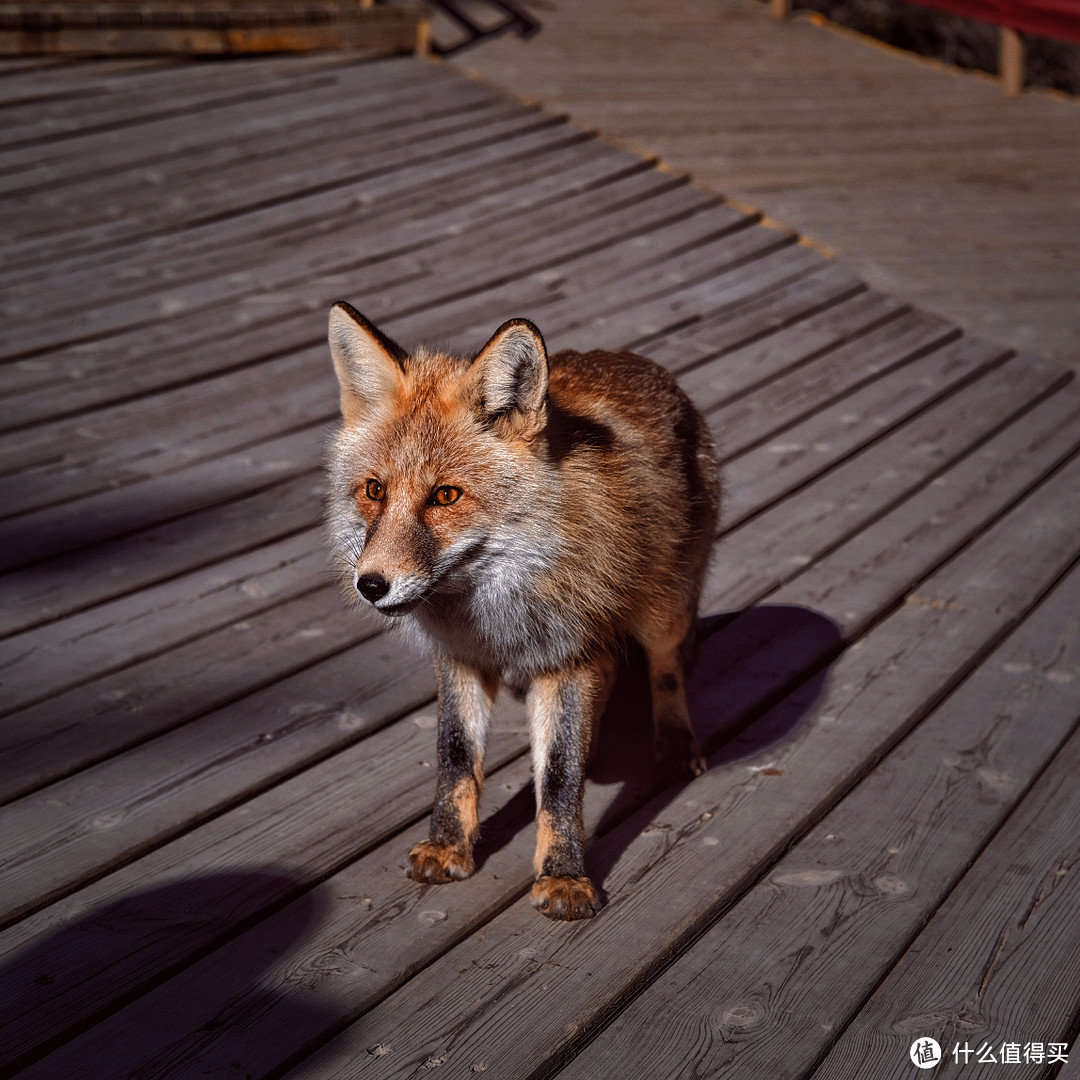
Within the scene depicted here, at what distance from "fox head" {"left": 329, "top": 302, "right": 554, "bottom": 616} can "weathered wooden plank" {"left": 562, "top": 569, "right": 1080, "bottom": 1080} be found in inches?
30.4

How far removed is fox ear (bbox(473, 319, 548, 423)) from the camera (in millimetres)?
2115

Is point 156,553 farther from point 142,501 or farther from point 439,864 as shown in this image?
point 439,864

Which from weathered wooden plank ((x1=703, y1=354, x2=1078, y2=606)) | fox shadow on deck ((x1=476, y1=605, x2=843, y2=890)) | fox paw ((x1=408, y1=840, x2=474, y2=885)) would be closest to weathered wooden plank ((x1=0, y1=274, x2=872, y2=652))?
weathered wooden plank ((x1=703, y1=354, x2=1078, y2=606))

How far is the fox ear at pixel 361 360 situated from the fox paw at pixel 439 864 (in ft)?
2.71

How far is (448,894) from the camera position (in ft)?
7.45

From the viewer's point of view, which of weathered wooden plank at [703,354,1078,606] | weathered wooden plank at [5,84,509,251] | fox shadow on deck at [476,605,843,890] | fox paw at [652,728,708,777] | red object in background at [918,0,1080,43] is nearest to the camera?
fox shadow on deck at [476,605,843,890]

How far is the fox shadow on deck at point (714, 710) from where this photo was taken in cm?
253

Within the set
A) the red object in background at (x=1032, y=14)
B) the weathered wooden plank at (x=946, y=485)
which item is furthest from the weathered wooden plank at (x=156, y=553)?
the red object in background at (x=1032, y=14)

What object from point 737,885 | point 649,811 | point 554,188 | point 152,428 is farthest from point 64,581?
point 554,188

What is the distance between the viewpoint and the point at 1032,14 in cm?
786

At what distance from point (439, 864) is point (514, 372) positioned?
2.98ft

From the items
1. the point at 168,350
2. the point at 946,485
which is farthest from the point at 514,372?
the point at 168,350

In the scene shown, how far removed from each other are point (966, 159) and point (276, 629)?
576 cm

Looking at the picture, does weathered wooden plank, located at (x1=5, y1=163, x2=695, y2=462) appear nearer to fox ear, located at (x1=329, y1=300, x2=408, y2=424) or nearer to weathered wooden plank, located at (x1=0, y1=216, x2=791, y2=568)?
weathered wooden plank, located at (x1=0, y1=216, x2=791, y2=568)
